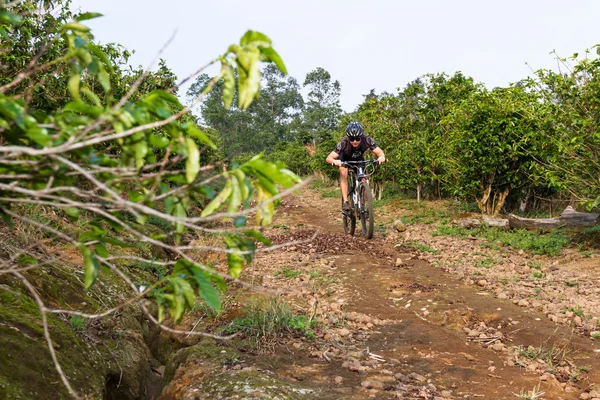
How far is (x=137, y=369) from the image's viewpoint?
3748mm

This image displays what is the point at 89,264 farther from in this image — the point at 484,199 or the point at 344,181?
the point at 484,199

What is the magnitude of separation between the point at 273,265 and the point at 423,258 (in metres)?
2.52

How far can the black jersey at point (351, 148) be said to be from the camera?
320 inches

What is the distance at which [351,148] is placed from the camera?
8211mm

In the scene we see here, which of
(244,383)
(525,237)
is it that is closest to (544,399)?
(244,383)

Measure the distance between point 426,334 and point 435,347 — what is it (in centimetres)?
29

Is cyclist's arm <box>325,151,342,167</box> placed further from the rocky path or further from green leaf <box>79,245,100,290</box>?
green leaf <box>79,245,100,290</box>

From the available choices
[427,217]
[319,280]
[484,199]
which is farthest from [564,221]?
[319,280]

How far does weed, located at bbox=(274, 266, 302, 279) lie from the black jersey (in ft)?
8.45

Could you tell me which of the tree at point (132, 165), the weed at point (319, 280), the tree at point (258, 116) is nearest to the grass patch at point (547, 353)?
the weed at point (319, 280)

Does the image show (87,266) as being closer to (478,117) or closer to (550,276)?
(550,276)

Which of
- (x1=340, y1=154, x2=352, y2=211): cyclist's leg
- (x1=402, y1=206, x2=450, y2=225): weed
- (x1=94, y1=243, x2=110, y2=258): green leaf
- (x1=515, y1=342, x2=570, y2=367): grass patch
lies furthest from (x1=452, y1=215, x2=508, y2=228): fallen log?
(x1=94, y1=243, x2=110, y2=258): green leaf

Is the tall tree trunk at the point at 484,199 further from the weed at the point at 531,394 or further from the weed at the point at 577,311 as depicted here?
the weed at the point at 531,394

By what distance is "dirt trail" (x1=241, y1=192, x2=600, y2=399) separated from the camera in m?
3.19
